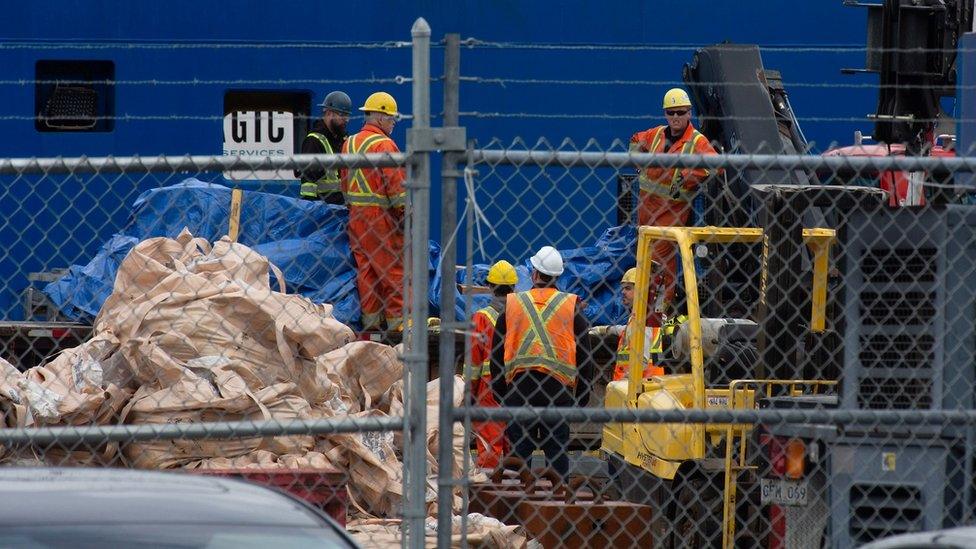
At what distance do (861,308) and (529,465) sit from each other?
14.4 ft

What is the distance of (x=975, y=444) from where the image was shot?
5738 millimetres

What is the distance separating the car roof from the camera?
3.75 m

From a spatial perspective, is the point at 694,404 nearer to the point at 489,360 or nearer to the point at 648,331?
the point at 489,360

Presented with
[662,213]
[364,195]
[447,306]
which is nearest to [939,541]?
[447,306]

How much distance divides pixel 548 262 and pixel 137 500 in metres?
6.90

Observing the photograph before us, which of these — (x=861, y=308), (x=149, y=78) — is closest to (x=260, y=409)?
(x=861, y=308)

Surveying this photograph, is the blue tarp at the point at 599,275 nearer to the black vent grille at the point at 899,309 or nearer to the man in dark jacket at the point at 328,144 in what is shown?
the man in dark jacket at the point at 328,144

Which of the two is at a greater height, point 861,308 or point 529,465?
point 861,308

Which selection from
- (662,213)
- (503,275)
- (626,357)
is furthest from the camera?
(662,213)

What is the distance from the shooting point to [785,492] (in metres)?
6.71

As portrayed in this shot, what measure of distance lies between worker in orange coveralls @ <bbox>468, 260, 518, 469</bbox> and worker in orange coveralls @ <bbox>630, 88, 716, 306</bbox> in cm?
108

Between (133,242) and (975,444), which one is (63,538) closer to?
(975,444)

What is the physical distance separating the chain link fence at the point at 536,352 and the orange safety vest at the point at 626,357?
0.03 metres

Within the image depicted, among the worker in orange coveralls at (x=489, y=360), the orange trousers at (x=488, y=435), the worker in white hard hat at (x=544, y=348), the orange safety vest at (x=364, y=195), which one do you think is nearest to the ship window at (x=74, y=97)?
the orange safety vest at (x=364, y=195)
